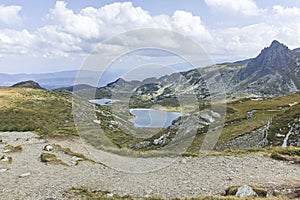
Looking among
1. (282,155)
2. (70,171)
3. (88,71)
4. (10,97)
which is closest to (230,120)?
(282,155)

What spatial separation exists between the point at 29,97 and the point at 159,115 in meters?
132

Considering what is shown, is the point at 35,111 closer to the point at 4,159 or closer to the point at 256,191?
the point at 4,159

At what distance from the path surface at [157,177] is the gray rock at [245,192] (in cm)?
213

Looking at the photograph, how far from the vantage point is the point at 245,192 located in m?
18.8

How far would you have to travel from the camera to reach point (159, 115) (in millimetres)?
67875

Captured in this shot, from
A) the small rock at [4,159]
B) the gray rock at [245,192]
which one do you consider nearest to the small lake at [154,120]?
the small rock at [4,159]

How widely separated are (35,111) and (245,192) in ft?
441

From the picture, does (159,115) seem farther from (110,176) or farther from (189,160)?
(110,176)

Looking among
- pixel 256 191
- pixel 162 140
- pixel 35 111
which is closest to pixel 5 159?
pixel 256 191

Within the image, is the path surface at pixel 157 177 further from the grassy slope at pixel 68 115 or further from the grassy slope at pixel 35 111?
the grassy slope at pixel 35 111

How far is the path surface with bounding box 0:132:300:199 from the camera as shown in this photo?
22484 mm

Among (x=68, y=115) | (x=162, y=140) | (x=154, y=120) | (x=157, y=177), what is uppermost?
(x=154, y=120)

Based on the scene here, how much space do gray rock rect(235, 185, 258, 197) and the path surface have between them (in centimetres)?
213

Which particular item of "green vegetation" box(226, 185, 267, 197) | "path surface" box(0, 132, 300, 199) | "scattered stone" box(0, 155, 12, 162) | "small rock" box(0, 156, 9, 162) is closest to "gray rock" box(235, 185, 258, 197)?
"green vegetation" box(226, 185, 267, 197)
